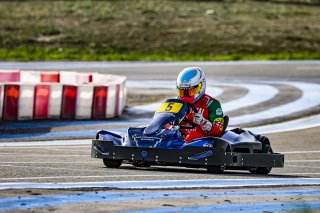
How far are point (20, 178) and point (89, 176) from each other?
0.76 meters

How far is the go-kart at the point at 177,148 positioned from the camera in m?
11.3

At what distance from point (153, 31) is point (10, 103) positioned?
22.7m

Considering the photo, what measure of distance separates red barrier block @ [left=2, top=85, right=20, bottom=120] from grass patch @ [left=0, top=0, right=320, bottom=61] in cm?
1594

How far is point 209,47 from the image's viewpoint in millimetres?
37406

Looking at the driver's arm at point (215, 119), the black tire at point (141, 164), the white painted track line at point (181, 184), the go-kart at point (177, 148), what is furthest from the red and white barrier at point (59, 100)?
the white painted track line at point (181, 184)

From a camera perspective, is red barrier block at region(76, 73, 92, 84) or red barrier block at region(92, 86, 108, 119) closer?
red barrier block at region(92, 86, 108, 119)

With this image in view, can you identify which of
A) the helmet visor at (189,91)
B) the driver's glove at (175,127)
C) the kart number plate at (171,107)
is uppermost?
the helmet visor at (189,91)

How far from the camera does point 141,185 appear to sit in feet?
31.6

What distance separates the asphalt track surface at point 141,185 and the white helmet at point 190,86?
2.74ft

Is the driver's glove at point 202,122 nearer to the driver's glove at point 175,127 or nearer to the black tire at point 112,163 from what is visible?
the driver's glove at point 175,127

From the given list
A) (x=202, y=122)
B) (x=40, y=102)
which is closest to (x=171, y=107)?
(x=202, y=122)

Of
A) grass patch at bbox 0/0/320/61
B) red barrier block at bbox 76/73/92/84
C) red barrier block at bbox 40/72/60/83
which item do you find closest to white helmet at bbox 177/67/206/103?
red barrier block at bbox 40/72/60/83

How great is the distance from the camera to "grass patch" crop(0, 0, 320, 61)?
119ft

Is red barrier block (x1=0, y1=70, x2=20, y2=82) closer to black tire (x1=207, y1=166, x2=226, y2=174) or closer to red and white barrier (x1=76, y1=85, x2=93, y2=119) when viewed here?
red and white barrier (x1=76, y1=85, x2=93, y2=119)
